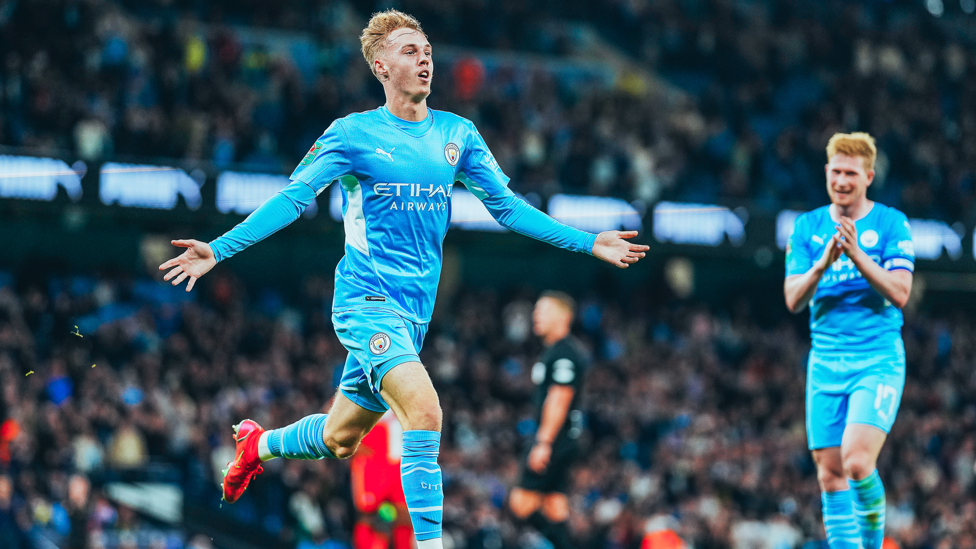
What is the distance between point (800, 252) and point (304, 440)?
11.0ft

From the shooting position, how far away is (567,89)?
82.4 ft

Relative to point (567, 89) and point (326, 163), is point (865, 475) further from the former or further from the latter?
point (567, 89)

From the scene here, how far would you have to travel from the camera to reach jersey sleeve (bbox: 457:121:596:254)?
5.98 meters

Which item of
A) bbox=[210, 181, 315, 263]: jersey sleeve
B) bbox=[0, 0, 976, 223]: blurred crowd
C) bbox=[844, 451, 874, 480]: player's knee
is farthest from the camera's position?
bbox=[0, 0, 976, 223]: blurred crowd

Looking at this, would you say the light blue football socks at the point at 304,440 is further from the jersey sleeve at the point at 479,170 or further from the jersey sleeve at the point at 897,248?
the jersey sleeve at the point at 897,248

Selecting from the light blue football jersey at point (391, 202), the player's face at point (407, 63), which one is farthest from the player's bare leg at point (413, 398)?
the player's face at point (407, 63)

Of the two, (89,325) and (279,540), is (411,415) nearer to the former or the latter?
(279,540)

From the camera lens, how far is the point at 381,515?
13.4 meters

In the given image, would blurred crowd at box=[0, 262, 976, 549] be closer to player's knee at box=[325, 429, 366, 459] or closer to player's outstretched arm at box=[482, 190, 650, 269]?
player's knee at box=[325, 429, 366, 459]

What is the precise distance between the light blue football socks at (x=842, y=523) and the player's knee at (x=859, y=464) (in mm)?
194

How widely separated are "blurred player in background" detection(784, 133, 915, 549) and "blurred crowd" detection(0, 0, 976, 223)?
13.1m

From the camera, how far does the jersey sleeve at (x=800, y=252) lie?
7117 mm

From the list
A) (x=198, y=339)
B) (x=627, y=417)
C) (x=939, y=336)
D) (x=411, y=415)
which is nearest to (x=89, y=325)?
(x=198, y=339)

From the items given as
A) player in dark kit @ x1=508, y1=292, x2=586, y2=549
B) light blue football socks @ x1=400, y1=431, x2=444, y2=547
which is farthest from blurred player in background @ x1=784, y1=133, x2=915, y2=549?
player in dark kit @ x1=508, y1=292, x2=586, y2=549
